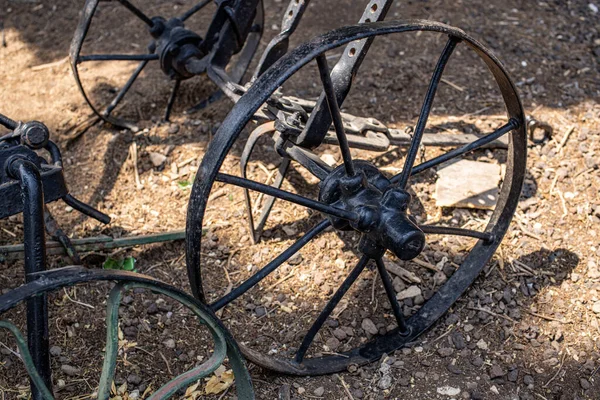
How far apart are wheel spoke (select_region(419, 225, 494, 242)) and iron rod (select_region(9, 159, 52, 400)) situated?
1135mm

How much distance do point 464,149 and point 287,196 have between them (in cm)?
71

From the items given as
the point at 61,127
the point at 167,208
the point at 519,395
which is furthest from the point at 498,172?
the point at 61,127

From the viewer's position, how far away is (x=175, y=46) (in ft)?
10.1

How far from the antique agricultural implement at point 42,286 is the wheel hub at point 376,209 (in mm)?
504

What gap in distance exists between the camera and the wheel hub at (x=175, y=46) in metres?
3.09

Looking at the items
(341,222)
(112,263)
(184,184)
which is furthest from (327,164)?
(112,263)

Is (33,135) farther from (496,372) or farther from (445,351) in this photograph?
(496,372)

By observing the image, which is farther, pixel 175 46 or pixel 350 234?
pixel 175 46

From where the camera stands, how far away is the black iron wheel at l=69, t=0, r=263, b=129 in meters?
3.10

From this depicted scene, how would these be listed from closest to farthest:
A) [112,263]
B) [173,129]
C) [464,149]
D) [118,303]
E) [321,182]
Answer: [118,303]
[321,182]
[464,149]
[112,263]
[173,129]

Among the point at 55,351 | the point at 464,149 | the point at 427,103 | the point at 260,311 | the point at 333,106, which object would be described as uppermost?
the point at 333,106

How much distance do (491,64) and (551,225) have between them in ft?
3.17

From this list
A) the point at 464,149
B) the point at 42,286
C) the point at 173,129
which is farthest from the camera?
the point at 173,129

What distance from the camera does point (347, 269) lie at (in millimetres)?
2652
